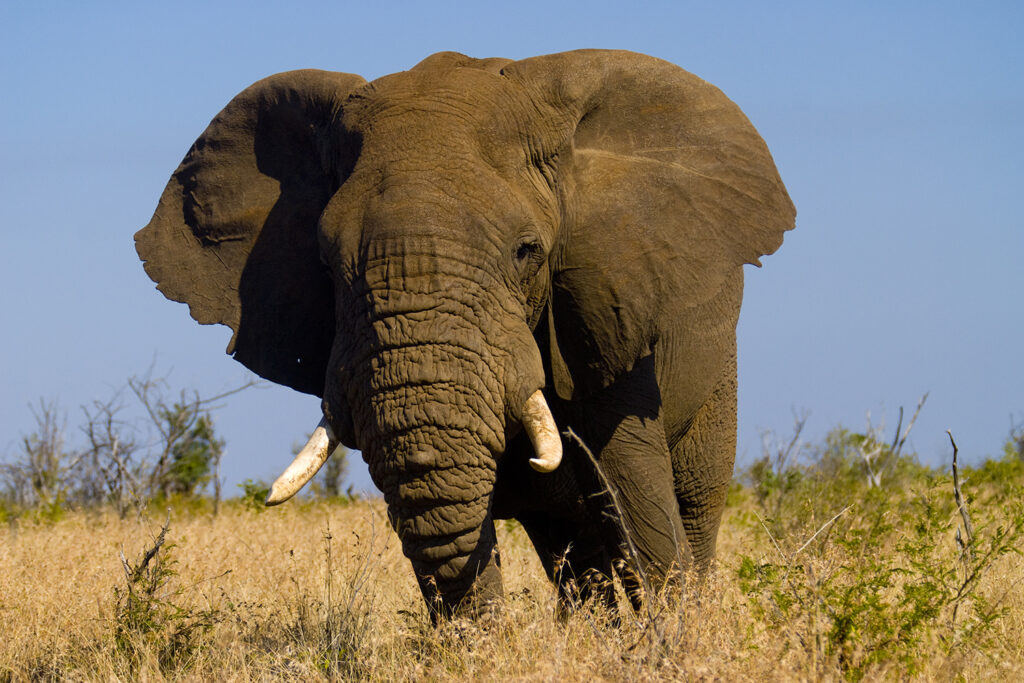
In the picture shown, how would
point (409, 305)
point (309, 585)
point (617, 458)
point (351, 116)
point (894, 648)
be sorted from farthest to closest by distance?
point (309, 585) → point (617, 458) → point (351, 116) → point (894, 648) → point (409, 305)

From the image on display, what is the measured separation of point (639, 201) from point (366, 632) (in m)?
2.40

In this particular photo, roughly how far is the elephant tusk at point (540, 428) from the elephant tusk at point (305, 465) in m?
0.74

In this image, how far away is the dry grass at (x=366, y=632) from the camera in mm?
4645

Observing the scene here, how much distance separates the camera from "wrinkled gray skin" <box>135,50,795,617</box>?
477 cm

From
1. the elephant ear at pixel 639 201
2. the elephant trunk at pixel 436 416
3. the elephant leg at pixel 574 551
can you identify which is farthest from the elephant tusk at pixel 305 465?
the elephant leg at pixel 574 551

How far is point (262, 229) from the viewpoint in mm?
6129

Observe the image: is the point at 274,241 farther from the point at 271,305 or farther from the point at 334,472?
the point at 334,472

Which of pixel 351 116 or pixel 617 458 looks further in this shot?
pixel 617 458

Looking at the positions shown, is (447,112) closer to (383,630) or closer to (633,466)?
(633,466)

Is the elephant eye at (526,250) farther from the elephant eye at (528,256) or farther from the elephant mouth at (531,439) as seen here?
the elephant mouth at (531,439)

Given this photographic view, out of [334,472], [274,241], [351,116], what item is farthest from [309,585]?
[334,472]

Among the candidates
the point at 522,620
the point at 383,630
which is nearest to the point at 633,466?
the point at 522,620

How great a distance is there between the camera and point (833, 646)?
16.0 ft

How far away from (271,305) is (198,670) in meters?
1.64
